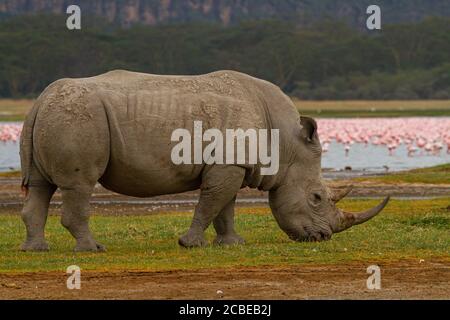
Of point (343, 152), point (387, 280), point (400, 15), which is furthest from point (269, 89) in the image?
point (400, 15)

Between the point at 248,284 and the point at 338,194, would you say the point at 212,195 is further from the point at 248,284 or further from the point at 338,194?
the point at 248,284

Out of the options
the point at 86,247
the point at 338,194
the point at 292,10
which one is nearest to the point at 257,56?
the point at 292,10

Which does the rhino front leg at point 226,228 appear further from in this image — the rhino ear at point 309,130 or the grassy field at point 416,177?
the grassy field at point 416,177

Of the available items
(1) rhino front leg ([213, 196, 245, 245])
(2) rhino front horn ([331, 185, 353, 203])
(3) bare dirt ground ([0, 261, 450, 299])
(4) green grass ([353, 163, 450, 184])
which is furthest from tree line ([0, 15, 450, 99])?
(3) bare dirt ground ([0, 261, 450, 299])

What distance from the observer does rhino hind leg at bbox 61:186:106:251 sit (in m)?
15.4

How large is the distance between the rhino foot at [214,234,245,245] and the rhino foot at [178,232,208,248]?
410mm

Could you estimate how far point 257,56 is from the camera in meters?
125

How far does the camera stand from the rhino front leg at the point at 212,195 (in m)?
15.8

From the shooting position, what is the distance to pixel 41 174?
1572cm

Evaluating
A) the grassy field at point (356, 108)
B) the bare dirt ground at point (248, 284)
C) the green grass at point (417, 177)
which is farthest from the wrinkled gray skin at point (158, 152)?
the grassy field at point (356, 108)

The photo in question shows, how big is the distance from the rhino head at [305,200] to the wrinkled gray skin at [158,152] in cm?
1

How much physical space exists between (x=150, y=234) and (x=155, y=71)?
105m

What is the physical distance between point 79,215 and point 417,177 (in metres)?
18.7

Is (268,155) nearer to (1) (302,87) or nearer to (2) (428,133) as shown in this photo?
(2) (428,133)
